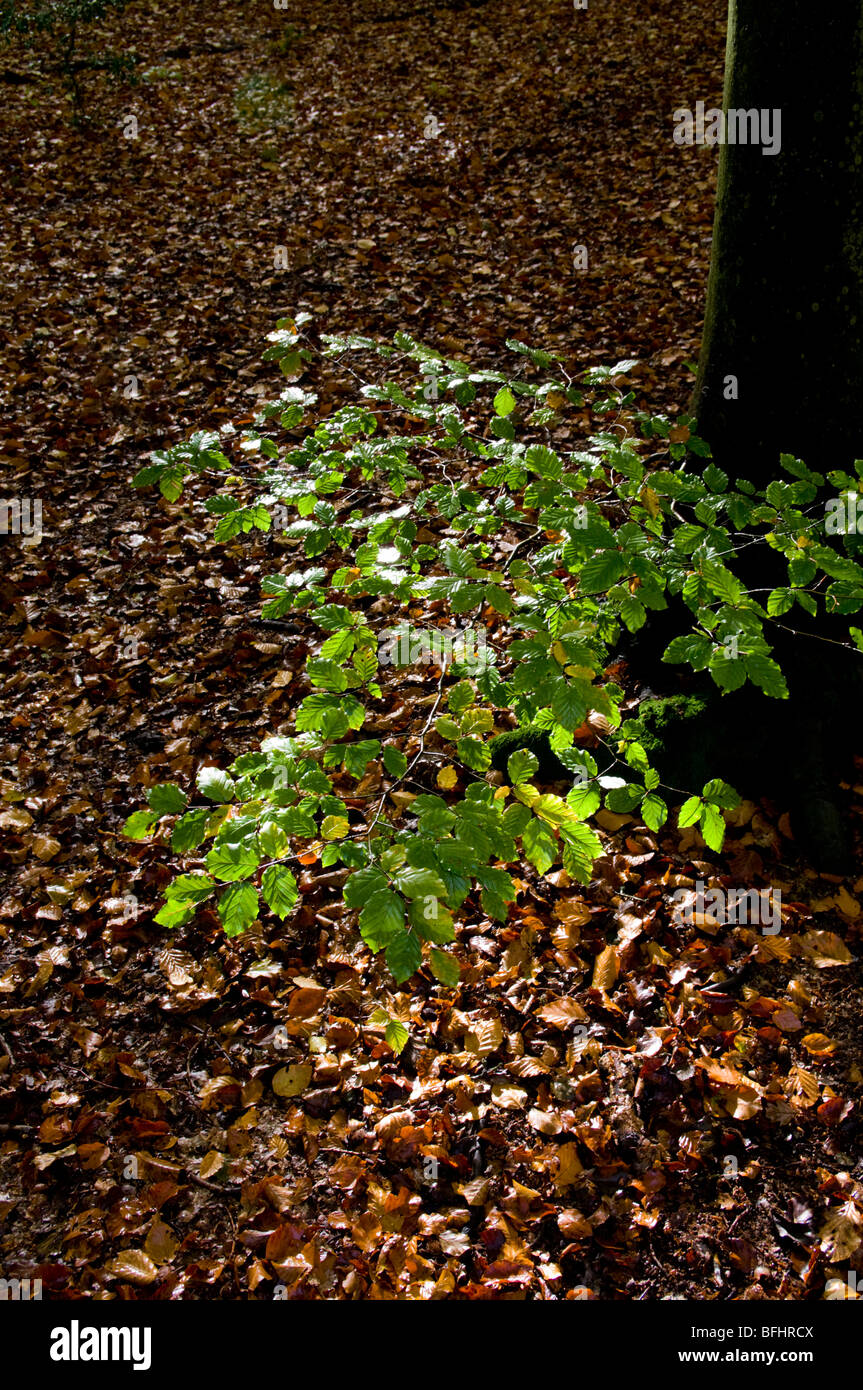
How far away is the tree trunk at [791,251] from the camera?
2438 millimetres

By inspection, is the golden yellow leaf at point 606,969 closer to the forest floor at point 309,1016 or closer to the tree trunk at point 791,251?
the forest floor at point 309,1016

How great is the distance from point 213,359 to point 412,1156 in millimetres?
4997

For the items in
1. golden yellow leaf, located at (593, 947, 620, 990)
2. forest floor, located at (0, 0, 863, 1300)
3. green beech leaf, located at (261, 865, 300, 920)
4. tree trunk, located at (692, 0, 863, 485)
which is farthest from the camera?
golden yellow leaf, located at (593, 947, 620, 990)

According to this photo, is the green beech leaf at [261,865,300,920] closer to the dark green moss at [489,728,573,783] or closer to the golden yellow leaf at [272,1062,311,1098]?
the golden yellow leaf at [272,1062,311,1098]

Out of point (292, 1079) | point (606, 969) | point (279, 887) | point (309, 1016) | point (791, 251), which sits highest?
point (791, 251)

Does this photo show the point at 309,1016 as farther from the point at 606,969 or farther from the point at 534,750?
the point at 534,750

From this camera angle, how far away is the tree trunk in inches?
96.0

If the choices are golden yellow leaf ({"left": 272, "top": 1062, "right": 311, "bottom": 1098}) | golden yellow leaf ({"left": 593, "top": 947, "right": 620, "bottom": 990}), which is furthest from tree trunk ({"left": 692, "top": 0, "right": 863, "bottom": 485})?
golden yellow leaf ({"left": 272, "top": 1062, "right": 311, "bottom": 1098})

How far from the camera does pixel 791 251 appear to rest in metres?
2.59

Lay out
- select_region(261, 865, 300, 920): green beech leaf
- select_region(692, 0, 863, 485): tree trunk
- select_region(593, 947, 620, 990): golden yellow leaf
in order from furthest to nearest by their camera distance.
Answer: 1. select_region(593, 947, 620, 990): golden yellow leaf
2. select_region(692, 0, 863, 485): tree trunk
3. select_region(261, 865, 300, 920): green beech leaf

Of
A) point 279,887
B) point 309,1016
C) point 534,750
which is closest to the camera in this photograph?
point 279,887

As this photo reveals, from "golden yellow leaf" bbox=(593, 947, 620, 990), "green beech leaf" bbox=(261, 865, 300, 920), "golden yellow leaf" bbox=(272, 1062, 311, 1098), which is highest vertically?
"green beech leaf" bbox=(261, 865, 300, 920)

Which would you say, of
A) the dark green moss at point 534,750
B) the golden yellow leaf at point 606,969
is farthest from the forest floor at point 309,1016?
the dark green moss at point 534,750

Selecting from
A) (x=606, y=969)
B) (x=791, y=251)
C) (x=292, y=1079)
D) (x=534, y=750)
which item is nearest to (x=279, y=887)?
(x=292, y=1079)
